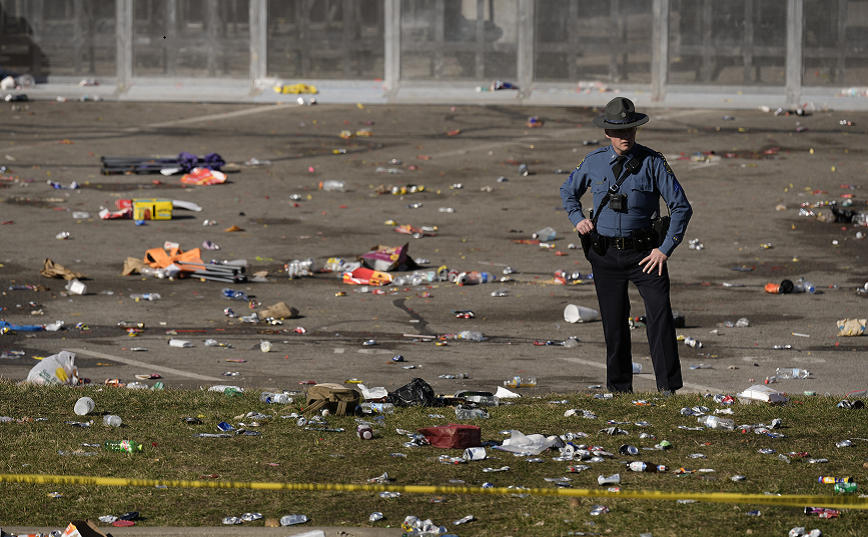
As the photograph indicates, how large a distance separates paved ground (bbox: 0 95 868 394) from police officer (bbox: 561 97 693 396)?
64 cm

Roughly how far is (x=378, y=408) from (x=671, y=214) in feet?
7.32

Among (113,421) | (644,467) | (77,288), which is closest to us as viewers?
(644,467)

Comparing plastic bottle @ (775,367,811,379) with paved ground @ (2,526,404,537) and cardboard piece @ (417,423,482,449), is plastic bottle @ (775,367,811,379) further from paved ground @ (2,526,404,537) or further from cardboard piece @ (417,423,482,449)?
paved ground @ (2,526,404,537)

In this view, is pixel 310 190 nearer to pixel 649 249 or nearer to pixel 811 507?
pixel 649 249

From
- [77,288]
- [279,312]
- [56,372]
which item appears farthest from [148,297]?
[56,372]

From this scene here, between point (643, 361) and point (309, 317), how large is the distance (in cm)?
311

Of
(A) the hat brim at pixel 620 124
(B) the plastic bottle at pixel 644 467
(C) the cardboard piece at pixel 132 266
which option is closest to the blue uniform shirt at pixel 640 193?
(A) the hat brim at pixel 620 124

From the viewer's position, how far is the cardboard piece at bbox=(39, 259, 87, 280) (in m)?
11.0

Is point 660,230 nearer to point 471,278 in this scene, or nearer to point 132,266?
point 471,278

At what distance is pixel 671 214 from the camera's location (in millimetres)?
6898

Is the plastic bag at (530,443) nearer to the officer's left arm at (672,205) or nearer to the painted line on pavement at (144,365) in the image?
the officer's left arm at (672,205)

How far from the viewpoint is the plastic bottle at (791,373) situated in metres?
7.66

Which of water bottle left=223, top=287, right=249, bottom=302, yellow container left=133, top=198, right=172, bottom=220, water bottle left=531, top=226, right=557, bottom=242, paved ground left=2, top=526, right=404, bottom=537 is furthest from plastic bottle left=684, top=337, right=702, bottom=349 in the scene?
yellow container left=133, top=198, right=172, bottom=220

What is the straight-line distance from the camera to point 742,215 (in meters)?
14.2
